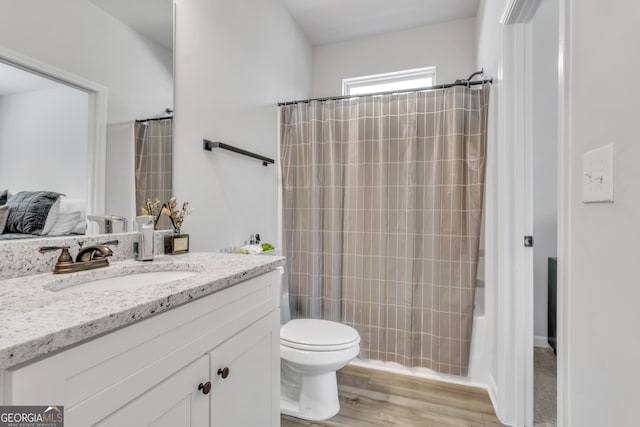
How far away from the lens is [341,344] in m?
1.60

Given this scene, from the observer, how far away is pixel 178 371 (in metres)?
0.75

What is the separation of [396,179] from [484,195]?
21.4 inches

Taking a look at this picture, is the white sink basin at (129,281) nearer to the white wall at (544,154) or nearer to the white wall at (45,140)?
the white wall at (45,140)

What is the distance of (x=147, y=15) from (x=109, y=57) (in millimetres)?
321

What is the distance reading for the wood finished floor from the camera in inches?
63.1

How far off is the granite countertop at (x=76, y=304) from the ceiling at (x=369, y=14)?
219 centimetres

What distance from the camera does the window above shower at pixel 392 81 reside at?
2.62 metres

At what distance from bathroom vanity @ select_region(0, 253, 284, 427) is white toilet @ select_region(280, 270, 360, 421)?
0.38 m

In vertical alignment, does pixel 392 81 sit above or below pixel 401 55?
below

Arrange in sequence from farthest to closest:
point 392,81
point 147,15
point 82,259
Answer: point 392,81
point 147,15
point 82,259

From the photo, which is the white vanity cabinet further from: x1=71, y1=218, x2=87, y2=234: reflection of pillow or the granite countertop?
x1=71, y1=218, x2=87, y2=234: reflection of pillow

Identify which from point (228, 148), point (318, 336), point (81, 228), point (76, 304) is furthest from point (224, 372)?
point (228, 148)

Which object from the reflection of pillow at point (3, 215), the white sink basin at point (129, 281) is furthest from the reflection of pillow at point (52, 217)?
the white sink basin at point (129, 281)

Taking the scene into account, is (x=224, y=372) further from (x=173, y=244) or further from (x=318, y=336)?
(x=318, y=336)
